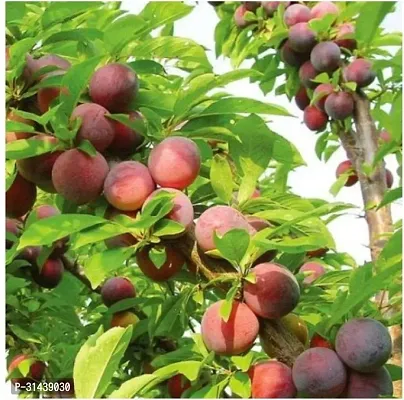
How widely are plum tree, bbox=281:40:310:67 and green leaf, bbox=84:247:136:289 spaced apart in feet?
5.25

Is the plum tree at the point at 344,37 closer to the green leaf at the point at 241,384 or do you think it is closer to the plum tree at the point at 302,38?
the plum tree at the point at 302,38

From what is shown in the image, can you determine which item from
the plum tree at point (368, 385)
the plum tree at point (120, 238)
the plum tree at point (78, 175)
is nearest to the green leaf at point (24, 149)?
the plum tree at point (78, 175)

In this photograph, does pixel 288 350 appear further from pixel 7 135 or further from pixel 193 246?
pixel 7 135

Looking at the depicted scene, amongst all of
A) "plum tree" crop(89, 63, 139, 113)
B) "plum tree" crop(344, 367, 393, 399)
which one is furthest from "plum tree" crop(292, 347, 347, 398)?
"plum tree" crop(89, 63, 139, 113)

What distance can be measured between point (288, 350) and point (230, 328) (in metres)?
0.10

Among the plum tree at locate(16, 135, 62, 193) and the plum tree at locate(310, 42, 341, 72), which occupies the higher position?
the plum tree at locate(16, 135, 62, 193)

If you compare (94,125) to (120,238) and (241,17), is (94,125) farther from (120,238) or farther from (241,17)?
(241,17)

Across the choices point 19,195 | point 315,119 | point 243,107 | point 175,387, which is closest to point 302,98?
point 315,119

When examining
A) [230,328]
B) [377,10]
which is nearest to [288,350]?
[230,328]

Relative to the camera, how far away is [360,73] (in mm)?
2219

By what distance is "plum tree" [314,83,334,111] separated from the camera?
2.29 m

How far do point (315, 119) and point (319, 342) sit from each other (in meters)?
1.56

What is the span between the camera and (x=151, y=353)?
1.68 m

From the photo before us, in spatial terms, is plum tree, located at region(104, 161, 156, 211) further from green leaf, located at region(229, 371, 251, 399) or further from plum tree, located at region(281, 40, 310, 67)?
plum tree, located at region(281, 40, 310, 67)
